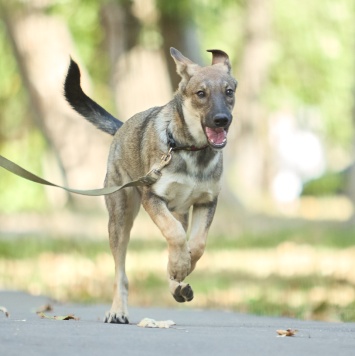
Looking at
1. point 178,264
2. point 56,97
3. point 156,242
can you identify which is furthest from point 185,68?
point 56,97

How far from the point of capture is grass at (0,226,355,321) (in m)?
11.4

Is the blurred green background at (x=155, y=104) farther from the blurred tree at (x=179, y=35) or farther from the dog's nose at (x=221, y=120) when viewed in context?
the dog's nose at (x=221, y=120)

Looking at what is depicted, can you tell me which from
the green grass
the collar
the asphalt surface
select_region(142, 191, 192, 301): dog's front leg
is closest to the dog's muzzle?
the collar

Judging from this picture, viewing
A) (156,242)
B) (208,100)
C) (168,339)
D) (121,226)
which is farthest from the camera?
(156,242)

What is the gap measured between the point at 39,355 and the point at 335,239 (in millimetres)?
13203

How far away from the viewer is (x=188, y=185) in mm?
8273

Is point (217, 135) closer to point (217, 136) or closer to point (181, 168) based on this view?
point (217, 136)

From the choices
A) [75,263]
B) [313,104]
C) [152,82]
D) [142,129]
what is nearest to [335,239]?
[152,82]

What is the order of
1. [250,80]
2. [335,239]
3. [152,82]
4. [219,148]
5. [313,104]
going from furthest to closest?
[313,104] < [250,80] < [152,82] < [335,239] < [219,148]

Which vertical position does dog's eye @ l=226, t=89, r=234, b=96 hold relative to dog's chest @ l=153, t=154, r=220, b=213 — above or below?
above

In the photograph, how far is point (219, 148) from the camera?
800cm

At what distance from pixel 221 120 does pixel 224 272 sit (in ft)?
21.7

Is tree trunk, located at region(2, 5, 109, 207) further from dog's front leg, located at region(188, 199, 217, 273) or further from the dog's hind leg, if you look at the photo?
dog's front leg, located at region(188, 199, 217, 273)

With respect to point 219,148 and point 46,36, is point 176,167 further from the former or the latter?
point 46,36
